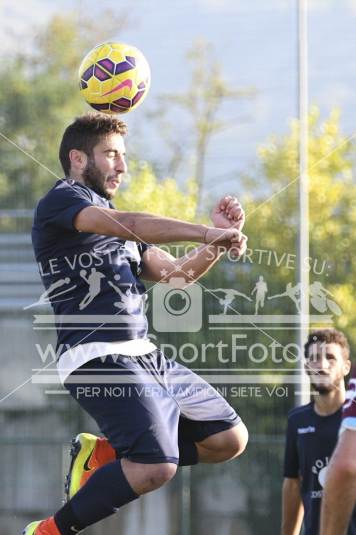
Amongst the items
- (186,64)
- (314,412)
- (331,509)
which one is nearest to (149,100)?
(186,64)

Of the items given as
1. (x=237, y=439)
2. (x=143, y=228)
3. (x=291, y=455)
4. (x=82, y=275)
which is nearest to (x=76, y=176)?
(x=82, y=275)

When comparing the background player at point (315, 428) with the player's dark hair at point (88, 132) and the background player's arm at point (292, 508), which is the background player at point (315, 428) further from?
the player's dark hair at point (88, 132)

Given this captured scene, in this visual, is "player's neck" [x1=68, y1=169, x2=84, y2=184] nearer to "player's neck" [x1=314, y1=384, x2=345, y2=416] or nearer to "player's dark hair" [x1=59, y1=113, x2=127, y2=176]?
"player's dark hair" [x1=59, y1=113, x2=127, y2=176]

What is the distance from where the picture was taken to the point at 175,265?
4.56 metres

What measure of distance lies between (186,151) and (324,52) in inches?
47.8

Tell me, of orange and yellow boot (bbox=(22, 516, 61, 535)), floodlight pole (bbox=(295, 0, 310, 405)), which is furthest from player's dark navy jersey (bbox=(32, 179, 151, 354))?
floodlight pole (bbox=(295, 0, 310, 405))

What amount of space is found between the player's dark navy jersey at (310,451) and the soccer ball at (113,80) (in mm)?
1760

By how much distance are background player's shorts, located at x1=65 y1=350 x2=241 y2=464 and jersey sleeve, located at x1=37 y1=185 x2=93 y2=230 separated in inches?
20.7

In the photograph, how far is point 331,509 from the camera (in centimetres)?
276

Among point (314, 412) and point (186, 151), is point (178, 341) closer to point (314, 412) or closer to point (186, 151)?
point (186, 151)

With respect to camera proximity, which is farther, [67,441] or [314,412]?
[67,441]

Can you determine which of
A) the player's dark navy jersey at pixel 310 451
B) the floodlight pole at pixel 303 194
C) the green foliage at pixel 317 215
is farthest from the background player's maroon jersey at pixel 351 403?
the green foliage at pixel 317 215

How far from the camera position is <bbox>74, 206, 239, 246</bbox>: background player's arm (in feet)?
12.3

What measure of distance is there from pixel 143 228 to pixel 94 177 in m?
0.50
